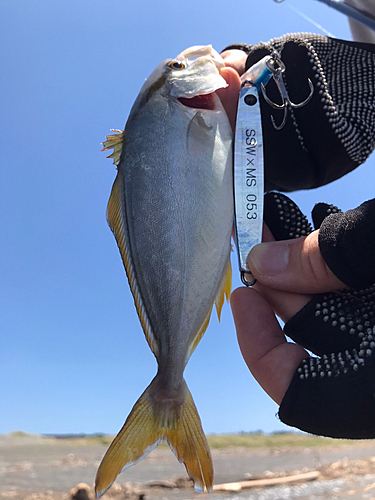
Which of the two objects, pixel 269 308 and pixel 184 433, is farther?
pixel 269 308

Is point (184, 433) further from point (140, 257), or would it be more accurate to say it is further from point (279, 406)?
point (140, 257)

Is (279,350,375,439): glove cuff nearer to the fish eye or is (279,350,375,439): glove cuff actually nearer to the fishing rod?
the fish eye

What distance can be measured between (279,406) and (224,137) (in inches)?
48.2

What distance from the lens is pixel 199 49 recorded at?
219 centimetres

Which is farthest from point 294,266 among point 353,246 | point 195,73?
point 195,73

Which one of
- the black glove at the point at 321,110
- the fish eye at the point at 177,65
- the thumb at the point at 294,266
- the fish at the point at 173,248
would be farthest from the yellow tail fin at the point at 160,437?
the fish eye at the point at 177,65

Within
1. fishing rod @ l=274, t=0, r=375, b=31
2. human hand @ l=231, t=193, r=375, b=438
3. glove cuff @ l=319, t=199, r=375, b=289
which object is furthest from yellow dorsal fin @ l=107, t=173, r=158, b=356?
fishing rod @ l=274, t=0, r=375, b=31

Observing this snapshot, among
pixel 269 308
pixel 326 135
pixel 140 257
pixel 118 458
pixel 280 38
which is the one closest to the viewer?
pixel 118 458

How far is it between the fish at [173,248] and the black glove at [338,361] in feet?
1.32

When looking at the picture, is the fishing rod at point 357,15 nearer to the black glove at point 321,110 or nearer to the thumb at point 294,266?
the black glove at point 321,110

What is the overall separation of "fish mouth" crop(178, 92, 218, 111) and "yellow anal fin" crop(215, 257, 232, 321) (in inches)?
30.6

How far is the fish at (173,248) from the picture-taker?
5.49 ft

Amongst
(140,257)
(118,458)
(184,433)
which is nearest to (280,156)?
(140,257)

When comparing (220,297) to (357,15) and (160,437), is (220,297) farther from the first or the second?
(357,15)
